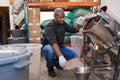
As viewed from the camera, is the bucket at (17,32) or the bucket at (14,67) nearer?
the bucket at (14,67)

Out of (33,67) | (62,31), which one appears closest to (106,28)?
(33,67)

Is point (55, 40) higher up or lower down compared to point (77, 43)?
higher up

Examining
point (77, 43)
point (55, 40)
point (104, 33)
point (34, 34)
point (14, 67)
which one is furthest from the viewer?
point (34, 34)

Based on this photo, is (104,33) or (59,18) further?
(59,18)

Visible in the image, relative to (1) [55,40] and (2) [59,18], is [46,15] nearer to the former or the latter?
(2) [59,18]

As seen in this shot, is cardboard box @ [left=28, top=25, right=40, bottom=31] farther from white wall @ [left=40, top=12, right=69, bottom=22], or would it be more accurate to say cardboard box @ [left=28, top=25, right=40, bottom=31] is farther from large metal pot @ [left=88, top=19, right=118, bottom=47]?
large metal pot @ [left=88, top=19, right=118, bottom=47]

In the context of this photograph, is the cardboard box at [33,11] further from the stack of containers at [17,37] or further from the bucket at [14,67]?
the bucket at [14,67]

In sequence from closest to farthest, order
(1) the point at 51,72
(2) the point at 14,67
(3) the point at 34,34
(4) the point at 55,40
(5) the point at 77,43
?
(2) the point at 14,67
(4) the point at 55,40
(1) the point at 51,72
(5) the point at 77,43
(3) the point at 34,34

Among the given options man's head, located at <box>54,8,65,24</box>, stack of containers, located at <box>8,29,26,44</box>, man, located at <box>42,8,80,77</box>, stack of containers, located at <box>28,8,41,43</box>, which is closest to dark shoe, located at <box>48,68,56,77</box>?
man, located at <box>42,8,80,77</box>

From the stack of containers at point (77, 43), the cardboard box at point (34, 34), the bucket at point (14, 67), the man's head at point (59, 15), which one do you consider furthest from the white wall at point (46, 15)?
the bucket at point (14, 67)

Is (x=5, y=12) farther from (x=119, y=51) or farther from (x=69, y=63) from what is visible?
(x=119, y=51)

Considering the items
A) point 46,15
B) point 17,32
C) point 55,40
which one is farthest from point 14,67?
point 46,15

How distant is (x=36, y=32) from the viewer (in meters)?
4.08

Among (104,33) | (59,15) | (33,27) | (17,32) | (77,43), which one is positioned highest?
(59,15)
